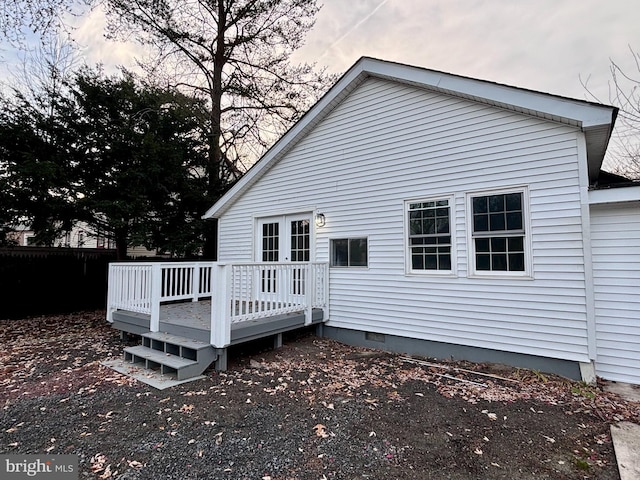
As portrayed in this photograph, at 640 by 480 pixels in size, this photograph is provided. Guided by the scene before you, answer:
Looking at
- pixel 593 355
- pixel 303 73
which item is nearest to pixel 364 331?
pixel 593 355

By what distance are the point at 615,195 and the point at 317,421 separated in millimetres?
4734

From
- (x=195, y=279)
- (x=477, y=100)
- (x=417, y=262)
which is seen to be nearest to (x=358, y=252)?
(x=417, y=262)

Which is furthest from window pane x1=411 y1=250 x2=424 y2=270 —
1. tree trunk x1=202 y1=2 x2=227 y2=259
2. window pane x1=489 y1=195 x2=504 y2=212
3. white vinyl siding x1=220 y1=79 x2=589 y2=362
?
tree trunk x1=202 y1=2 x2=227 y2=259

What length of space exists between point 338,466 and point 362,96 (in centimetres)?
639

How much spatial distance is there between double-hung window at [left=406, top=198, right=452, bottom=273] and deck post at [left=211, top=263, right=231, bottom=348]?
10.6 ft

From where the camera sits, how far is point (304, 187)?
7406mm

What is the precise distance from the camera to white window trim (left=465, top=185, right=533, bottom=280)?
4.74 m

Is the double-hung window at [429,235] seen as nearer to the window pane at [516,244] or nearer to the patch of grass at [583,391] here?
the window pane at [516,244]

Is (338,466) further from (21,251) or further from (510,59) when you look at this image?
(21,251)

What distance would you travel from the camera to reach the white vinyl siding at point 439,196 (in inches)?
178

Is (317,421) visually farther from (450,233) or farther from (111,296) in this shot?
(111,296)

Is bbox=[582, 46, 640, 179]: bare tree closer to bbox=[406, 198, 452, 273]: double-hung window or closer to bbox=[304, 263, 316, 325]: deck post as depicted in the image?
bbox=[406, 198, 452, 273]: double-hung window

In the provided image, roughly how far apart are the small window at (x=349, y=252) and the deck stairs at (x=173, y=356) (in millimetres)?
3086

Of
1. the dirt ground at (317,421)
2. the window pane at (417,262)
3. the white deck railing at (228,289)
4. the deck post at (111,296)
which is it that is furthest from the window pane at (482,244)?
the deck post at (111,296)
